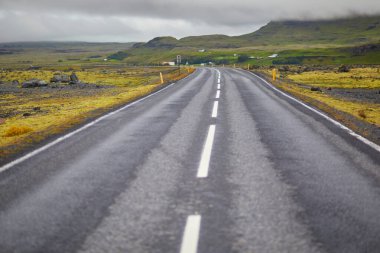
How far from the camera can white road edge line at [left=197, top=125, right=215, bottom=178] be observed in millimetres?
6996

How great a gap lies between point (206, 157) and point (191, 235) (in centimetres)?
358

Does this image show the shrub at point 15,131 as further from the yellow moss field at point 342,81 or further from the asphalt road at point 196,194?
the yellow moss field at point 342,81

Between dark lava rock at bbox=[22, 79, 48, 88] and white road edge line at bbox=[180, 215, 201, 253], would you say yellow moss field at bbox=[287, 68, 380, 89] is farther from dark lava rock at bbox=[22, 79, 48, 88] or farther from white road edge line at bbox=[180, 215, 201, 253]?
white road edge line at bbox=[180, 215, 201, 253]

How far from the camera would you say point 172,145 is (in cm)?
930

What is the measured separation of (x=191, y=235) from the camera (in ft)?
15.0

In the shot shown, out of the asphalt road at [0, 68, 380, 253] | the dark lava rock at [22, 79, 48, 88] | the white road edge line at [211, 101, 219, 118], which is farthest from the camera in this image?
the dark lava rock at [22, 79, 48, 88]

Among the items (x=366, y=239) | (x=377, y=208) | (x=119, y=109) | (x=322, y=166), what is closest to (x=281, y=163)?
(x=322, y=166)

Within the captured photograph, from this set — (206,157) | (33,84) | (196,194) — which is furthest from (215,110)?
(33,84)

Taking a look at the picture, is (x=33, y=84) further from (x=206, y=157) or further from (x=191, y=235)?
(x=191, y=235)

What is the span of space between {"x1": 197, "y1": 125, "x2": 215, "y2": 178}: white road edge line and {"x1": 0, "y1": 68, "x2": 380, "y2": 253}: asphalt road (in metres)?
0.04

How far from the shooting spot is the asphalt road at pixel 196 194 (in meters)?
4.50

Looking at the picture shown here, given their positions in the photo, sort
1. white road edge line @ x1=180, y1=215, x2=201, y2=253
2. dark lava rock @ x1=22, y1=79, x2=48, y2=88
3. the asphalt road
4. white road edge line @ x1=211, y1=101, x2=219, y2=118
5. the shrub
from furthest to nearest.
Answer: dark lava rock @ x1=22, y1=79, x2=48, y2=88
white road edge line @ x1=211, y1=101, x2=219, y2=118
the shrub
the asphalt road
white road edge line @ x1=180, y1=215, x2=201, y2=253

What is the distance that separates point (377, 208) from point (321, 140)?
4603 mm

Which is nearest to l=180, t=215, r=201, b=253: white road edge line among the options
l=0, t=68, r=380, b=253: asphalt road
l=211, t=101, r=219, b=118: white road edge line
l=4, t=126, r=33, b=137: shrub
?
l=0, t=68, r=380, b=253: asphalt road
